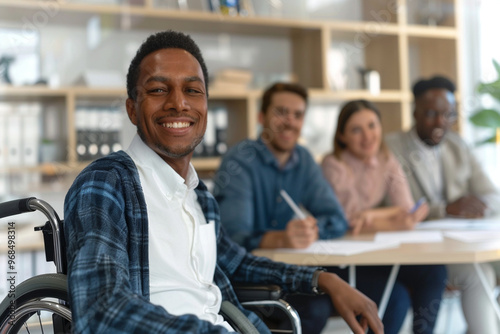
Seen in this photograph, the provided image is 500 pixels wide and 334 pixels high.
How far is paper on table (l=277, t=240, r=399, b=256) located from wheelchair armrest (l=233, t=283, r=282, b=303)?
17.8 inches

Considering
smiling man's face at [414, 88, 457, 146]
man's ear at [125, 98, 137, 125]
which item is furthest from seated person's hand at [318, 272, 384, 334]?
smiling man's face at [414, 88, 457, 146]

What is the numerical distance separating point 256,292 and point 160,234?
1.06 ft

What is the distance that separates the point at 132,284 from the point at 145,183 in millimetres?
213

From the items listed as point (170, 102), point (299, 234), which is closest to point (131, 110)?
point (170, 102)

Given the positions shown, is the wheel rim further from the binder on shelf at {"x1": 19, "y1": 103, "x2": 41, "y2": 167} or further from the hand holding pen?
the binder on shelf at {"x1": 19, "y1": 103, "x2": 41, "y2": 167}

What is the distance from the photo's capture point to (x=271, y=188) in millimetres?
2289

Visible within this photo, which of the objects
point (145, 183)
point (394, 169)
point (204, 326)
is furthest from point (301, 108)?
point (204, 326)

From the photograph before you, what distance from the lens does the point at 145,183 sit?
1.20 metres

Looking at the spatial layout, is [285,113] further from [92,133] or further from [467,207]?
[92,133]

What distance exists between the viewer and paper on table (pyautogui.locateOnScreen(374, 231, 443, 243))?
199 cm

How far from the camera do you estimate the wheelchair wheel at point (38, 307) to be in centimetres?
107

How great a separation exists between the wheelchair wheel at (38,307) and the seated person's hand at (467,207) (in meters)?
1.96

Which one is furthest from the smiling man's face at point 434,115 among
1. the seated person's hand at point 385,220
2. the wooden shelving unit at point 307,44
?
the wooden shelving unit at point 307,44

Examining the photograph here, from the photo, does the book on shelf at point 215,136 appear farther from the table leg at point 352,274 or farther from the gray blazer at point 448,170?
the table leg at point 352,274
